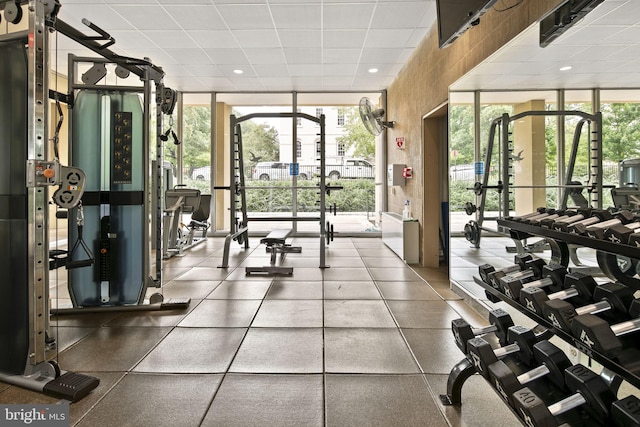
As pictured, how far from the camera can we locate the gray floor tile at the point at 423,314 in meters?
3.01

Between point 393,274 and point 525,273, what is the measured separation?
9.78 feet

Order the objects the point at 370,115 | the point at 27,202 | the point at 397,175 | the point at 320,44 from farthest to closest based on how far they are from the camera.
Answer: the point at 370,115 < the point at 397,175 < the point at 320,44 < the point at 27,202

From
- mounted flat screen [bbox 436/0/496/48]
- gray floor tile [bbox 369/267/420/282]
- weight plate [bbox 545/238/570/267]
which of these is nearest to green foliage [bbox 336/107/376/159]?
gray floor tile [bbox 369/267/420/282]

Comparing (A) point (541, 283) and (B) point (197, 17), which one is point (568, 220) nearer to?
(A) point (541, 283)

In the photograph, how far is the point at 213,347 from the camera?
2.58 meters

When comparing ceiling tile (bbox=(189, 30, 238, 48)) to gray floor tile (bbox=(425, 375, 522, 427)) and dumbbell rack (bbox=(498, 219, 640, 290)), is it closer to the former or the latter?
dumbbell rack (bbox=(498, 219, 640, 290))

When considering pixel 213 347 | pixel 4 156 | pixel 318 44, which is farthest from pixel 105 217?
pixel 318 44

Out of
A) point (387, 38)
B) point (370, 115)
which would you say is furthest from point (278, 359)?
point (370, 115)

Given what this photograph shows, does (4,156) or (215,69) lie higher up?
(215,69)

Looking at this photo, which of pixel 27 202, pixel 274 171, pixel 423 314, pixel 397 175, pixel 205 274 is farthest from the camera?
pixel 274 171

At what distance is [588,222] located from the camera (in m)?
1.48

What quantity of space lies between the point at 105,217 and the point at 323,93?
18.9ft

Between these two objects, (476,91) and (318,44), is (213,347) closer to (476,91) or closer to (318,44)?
(476,91)

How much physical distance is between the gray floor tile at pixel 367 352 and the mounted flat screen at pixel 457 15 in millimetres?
2196
